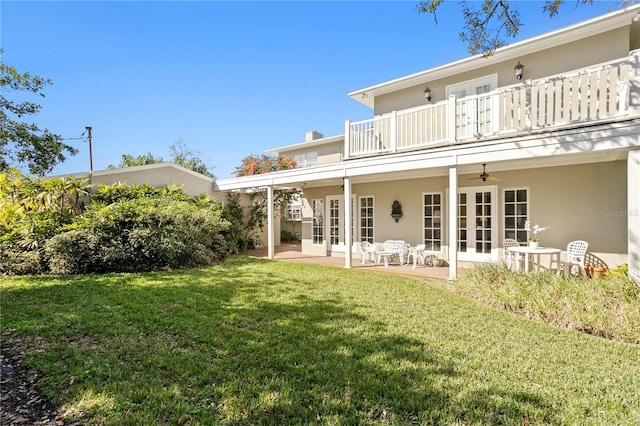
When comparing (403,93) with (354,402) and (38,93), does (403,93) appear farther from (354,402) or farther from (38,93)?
(38,93)

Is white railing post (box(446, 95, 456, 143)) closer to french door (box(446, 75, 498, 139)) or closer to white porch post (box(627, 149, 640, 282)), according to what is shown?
french door (box(446, 75, 498, 139))

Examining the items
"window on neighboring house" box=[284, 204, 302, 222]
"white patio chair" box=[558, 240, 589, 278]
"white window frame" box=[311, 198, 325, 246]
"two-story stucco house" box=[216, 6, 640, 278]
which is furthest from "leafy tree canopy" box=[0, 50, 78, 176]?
"white patio chair" box=[558, 240, 589, 278]

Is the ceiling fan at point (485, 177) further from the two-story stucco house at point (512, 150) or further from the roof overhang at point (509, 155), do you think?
the roof overhang at point (509, 155)

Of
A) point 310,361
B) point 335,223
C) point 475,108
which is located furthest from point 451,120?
point 310,361

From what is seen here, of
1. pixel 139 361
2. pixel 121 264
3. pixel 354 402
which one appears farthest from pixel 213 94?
pixel 354 402

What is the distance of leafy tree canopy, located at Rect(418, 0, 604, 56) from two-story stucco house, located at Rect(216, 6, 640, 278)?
1305 mm

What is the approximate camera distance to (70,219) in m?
9.37

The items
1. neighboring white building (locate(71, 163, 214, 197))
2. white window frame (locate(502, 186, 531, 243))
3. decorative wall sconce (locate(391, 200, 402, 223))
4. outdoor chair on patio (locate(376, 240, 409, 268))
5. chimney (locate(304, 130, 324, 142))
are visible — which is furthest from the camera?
chimney (locate(304, 130, 324, 142))

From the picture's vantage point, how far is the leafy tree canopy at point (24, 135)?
12234 millimetres

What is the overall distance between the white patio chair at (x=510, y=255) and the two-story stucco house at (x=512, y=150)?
1.39 ft

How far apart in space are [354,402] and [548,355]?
2.66 metres

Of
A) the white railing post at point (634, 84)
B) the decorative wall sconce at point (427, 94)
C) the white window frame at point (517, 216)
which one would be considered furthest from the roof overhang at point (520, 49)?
the white window frame at point (517, 216)

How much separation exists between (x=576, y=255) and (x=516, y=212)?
1876mm

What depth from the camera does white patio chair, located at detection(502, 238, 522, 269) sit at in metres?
7.94
